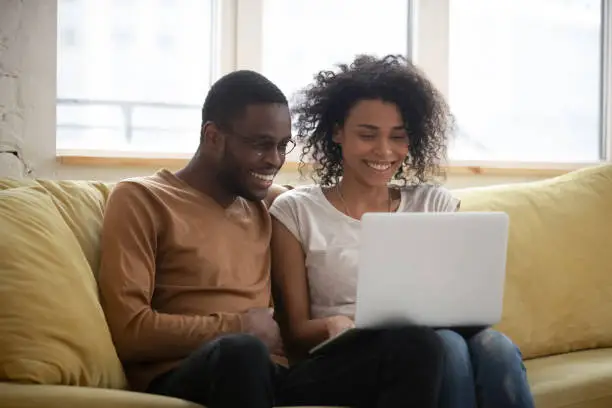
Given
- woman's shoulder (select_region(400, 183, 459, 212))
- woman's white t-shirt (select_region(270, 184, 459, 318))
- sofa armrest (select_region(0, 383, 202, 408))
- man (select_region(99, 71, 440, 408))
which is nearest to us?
sofa armrest (select_region(0, 383, 202, 408))

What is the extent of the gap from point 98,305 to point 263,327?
31 centimetres

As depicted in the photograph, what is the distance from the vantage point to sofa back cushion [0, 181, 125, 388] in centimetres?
134

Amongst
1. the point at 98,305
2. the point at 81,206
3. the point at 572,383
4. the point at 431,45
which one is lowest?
the point at 572,383

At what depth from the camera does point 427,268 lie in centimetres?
143

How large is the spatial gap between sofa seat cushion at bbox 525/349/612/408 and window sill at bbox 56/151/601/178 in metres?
0.95

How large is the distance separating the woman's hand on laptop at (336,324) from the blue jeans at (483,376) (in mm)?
211

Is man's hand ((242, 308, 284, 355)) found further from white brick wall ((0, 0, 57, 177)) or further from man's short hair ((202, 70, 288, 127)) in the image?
white brick wall ((0, 0, 57, 177))

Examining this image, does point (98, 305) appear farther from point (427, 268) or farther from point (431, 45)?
point (431, 45)

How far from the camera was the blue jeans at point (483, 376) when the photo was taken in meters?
1.46

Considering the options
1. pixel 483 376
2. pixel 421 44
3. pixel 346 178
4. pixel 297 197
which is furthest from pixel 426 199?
pixel 421 44

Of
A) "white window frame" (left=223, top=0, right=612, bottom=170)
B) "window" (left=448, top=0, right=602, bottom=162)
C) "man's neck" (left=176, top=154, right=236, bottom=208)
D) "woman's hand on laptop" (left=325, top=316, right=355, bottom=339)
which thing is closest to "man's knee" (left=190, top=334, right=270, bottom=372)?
"woman's hand on laptop" (left=325, top=316, right=355, bottom=339)

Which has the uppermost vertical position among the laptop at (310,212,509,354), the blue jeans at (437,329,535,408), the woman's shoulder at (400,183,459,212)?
the woman's shoulder at (400,183,459,212)

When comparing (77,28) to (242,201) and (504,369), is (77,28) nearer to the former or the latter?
(242,201)

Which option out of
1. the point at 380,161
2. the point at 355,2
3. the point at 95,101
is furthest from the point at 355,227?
the point at 355,2
